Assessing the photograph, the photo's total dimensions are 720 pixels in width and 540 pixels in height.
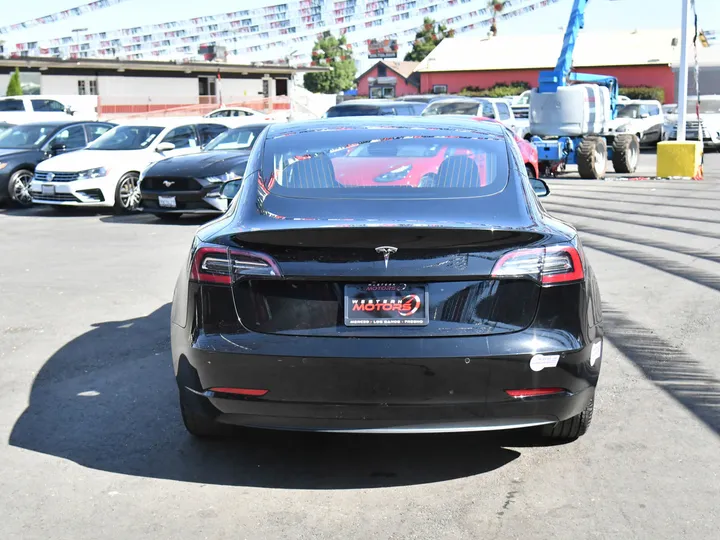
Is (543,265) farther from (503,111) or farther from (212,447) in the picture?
(503,111)

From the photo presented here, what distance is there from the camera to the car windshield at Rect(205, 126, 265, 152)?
16.0 meters

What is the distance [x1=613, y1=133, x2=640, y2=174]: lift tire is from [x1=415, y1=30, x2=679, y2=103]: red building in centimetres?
4348

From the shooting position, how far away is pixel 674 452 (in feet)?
15.6

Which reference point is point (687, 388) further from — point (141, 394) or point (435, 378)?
point (141, 394)

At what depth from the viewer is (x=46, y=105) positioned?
30.5m

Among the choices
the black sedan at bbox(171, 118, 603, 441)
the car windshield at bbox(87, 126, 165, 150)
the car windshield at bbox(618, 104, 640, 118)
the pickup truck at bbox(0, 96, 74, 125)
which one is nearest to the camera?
the black sedan at bbox(171, 118, 603, 441)

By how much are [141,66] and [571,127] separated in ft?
112

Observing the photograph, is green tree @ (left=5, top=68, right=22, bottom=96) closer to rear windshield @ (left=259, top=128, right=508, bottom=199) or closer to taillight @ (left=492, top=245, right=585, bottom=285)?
rear windshield @ (left=259, top=128, right=508, bottom=199)

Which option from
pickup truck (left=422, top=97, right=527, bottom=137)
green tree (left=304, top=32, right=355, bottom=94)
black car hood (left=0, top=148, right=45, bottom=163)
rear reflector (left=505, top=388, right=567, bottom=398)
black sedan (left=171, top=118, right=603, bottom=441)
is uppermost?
black sedan (left=171, top=118, right=603, bottom=441)

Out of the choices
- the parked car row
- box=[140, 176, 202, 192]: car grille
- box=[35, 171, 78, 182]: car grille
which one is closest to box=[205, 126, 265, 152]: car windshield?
the parked car row

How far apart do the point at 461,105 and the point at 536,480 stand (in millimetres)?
20317

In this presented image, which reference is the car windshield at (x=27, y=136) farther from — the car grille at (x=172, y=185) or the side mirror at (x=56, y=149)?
the car grille at (x=172, y=185)

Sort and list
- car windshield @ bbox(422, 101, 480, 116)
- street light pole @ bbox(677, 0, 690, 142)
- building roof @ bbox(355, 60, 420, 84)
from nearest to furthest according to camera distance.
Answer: street light pole @ bbox(677, 0, 690, 142) → car windshield @ bbox(422, 101, 480, 116) → building roof @ bbox(355, 60, 420, 84)

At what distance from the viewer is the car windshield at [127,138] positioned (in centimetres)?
1694
